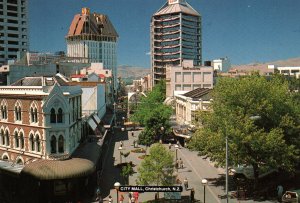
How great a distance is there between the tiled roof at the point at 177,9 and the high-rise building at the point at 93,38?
2804 cm

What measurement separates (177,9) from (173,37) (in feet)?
36.3

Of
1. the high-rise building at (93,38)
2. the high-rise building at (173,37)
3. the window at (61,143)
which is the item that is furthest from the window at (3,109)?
the high-rise building at (93,38)

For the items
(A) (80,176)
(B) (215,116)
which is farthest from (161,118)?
(A) (80,176)

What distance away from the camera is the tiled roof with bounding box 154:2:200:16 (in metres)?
159

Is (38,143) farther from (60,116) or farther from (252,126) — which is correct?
(252,126)

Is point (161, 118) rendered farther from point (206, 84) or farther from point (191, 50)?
point (191, 50)

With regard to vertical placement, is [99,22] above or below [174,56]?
above

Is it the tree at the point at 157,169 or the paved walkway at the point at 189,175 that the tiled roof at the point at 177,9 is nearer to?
the paved walkway at the point at 189,175

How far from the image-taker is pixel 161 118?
66.6 m

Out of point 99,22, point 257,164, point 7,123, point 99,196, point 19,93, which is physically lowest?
point 99,196

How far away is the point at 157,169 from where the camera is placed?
3294 cm

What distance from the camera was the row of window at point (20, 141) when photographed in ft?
129

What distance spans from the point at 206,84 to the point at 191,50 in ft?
195

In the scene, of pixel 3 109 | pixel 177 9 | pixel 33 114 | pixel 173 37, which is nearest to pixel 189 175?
pixel 33 114
